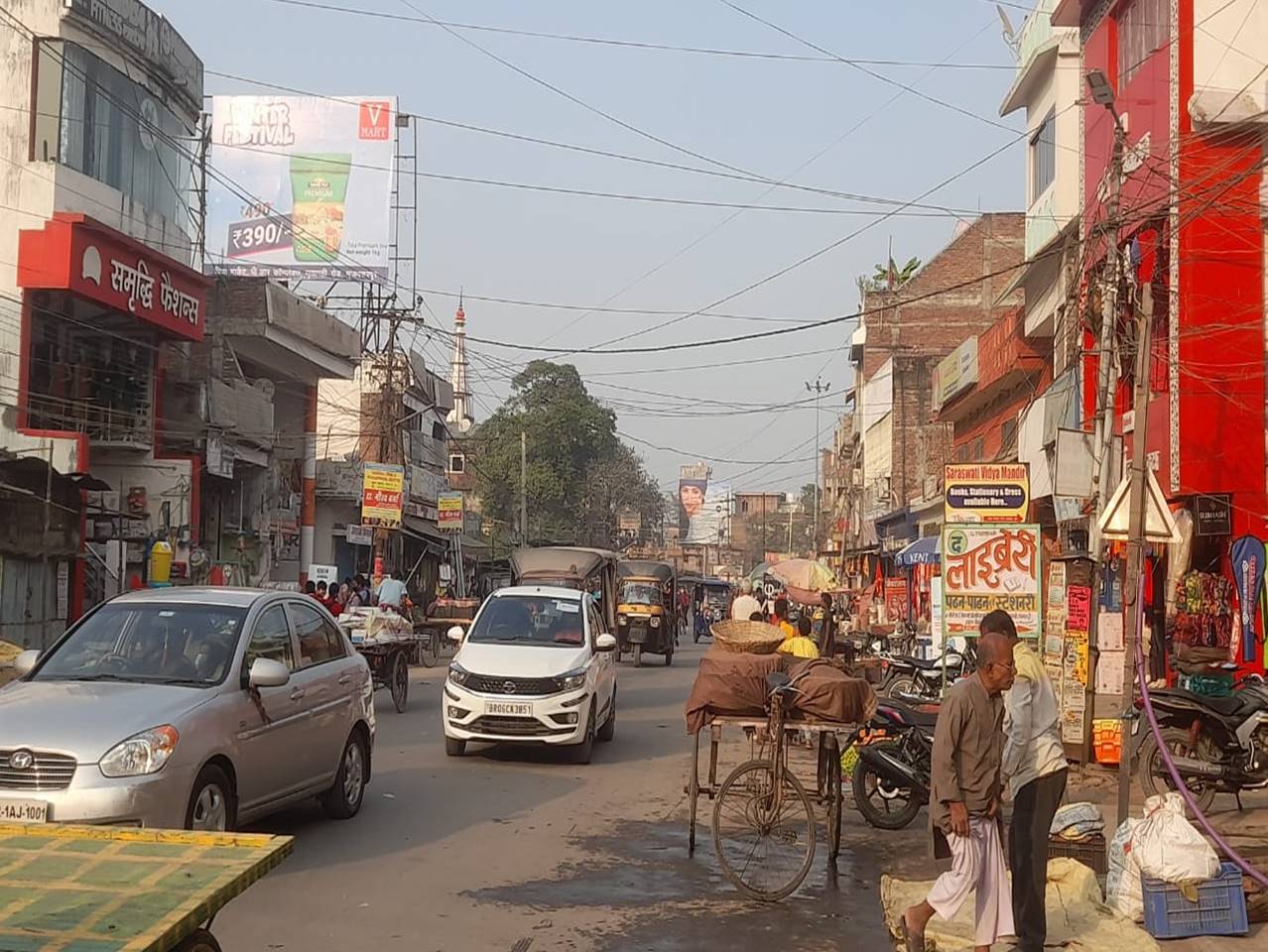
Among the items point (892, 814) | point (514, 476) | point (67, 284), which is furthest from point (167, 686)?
point (514, 476)

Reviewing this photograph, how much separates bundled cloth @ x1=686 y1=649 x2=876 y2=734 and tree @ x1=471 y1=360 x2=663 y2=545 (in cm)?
6564

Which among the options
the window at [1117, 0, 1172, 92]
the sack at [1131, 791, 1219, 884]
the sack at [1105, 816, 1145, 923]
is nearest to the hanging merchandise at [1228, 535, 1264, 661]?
the window at [1117, 0, 1172, 92]

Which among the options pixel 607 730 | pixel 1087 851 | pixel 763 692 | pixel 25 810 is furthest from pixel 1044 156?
pixel 25 810

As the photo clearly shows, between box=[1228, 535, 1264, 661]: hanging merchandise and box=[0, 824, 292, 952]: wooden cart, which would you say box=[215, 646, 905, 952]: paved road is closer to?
box=[0, 824, 292, 952]: wooden cart

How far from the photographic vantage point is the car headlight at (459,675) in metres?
14.6

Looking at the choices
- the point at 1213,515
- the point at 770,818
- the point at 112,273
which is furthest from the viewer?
the point at 112,273

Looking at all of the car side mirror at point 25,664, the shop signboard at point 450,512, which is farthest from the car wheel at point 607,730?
the shop signboard at point 450,512

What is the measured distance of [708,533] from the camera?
138 meters

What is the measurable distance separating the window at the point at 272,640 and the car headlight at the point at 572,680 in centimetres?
465

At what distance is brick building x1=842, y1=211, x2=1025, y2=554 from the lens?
53406mm

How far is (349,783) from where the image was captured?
36.6 ft

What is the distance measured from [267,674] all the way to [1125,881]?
564 cm

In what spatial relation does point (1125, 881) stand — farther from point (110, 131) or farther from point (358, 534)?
point (358, 534)

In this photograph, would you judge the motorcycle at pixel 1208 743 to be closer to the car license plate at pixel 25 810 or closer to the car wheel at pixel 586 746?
the car wheel at pixel 586 746
